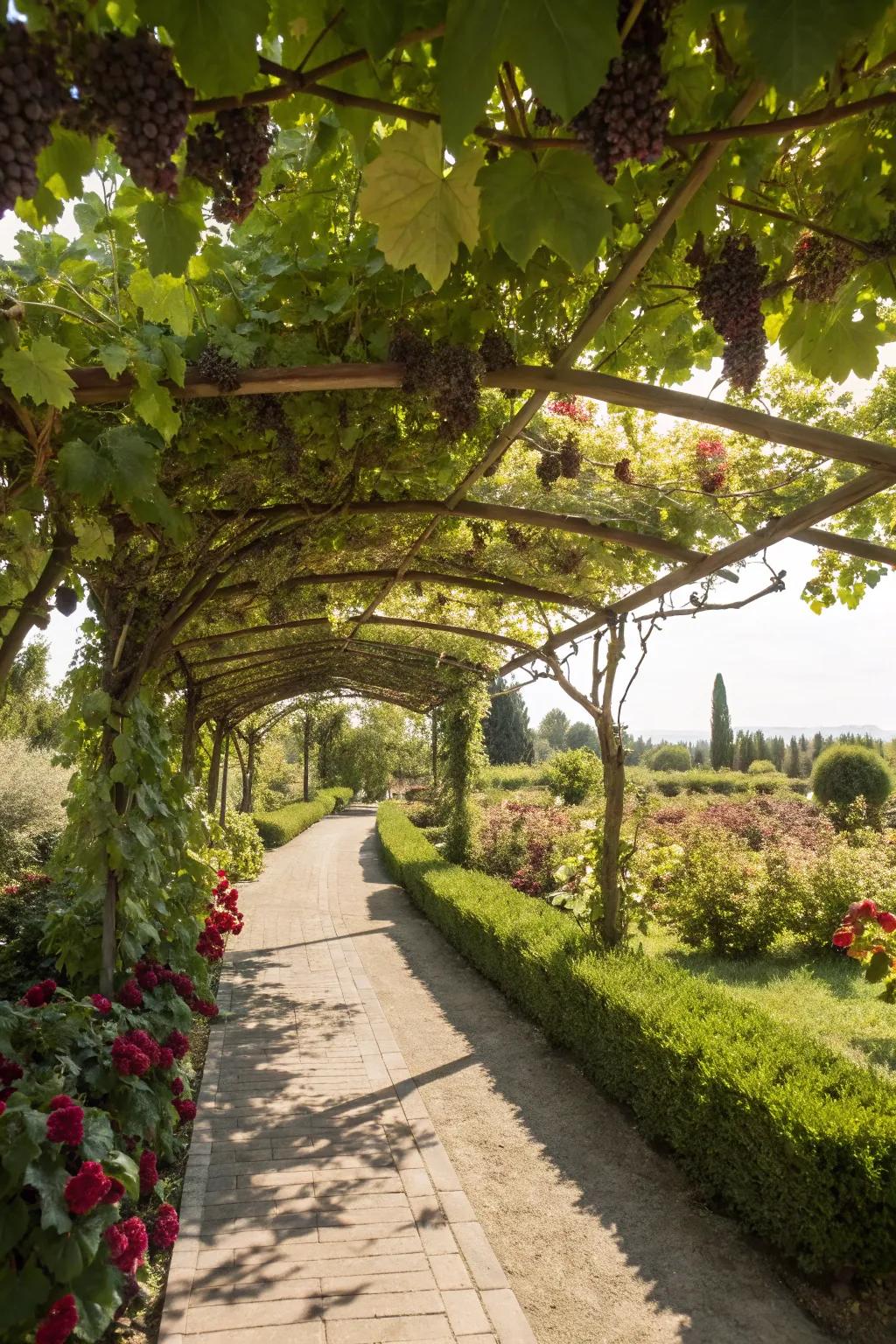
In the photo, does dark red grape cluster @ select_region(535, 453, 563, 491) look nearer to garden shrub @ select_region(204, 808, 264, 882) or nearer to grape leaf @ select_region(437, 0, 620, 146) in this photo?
grape leaf @ select_region(437, 0, 620, 146)

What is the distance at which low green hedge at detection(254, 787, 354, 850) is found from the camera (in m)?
19.9

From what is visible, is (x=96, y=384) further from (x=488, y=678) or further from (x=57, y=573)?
(x=488, y=678)

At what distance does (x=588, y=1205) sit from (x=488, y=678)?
620cm

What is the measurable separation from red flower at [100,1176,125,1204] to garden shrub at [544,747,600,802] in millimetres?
17987

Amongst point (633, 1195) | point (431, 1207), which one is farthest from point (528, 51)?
point (633, 1195)

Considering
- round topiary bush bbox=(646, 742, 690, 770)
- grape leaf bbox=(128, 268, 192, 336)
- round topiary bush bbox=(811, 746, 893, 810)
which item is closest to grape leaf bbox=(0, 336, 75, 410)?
grape leaf bbox=(128, 268, 192, 336)

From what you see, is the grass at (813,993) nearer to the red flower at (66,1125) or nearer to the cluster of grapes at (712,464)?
the cluster of grapes at (712,464)

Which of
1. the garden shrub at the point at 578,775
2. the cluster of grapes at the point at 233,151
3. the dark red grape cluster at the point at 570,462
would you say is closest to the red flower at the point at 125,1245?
the cluster of grapes at the point at 233,151

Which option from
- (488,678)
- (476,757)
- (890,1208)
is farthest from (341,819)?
(890,1208)

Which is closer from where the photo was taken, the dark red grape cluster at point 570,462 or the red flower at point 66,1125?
the red flower at point 66,1125

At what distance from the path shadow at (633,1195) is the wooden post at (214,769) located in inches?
190

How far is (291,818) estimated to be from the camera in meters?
22.8

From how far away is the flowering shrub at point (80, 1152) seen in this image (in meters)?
2.34

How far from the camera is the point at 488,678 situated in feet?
31.6
